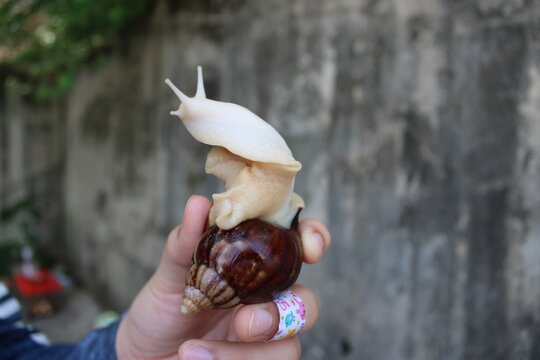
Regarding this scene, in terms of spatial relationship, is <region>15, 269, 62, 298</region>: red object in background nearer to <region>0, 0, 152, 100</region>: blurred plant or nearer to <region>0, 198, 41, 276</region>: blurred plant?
<region>0, 198, 41, 276</region>: blurred plant

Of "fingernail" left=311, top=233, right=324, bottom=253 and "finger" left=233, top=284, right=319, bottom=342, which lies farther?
"fingernail" left=311, top=233, right=324, bottom=253

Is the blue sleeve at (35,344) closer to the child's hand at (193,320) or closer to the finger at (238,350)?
the child's hand at (193,320)

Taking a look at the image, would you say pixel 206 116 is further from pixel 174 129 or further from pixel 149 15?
pixel 149 15

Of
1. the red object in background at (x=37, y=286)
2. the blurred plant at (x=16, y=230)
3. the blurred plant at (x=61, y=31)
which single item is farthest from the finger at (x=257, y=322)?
the blurred plant at (x=16, y=230)

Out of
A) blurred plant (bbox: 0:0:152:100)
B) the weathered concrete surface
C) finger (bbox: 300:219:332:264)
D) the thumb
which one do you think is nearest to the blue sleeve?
the thumb

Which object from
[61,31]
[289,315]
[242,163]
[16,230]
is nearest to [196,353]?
[289,315]

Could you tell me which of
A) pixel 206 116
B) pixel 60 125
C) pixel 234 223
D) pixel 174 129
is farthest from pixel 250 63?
pixel 60 125
